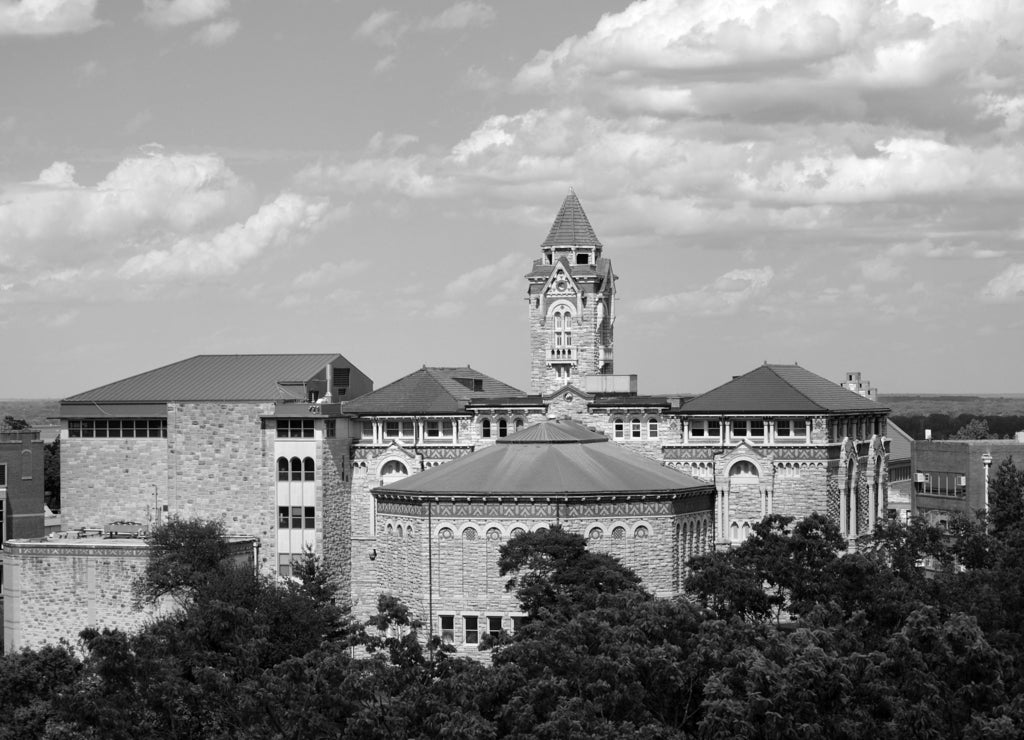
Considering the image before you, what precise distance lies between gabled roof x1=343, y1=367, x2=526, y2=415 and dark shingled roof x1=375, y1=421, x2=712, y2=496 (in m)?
6.70

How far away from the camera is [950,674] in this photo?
5938 centimetres

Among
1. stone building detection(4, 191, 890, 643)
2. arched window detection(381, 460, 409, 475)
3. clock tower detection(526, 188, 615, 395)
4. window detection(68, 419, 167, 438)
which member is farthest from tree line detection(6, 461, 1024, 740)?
clock tower detection(526, 188, 615, 395)

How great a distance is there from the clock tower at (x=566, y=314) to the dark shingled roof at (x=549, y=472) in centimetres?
1412

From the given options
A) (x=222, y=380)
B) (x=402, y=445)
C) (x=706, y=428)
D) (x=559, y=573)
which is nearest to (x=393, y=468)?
(x=402, y=445)

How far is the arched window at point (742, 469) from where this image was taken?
334 ft

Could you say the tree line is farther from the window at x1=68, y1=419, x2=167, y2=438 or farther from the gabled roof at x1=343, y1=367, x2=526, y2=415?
the window at x1=68, y1=419, x2=167, y2=438

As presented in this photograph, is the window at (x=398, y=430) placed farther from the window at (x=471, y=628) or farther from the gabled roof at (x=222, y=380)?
the window at (x=471, y=628)

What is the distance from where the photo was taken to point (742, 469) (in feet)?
335

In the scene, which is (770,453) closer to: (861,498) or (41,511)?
(861,498)

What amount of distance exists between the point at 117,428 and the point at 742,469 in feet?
120

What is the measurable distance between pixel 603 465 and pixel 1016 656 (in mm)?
34975

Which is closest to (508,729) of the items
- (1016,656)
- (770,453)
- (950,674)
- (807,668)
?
(807,668)

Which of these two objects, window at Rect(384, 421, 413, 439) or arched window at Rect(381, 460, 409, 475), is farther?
window at Rect(384, 421, 413, 439)

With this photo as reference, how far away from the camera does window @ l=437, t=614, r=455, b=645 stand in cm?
9131
